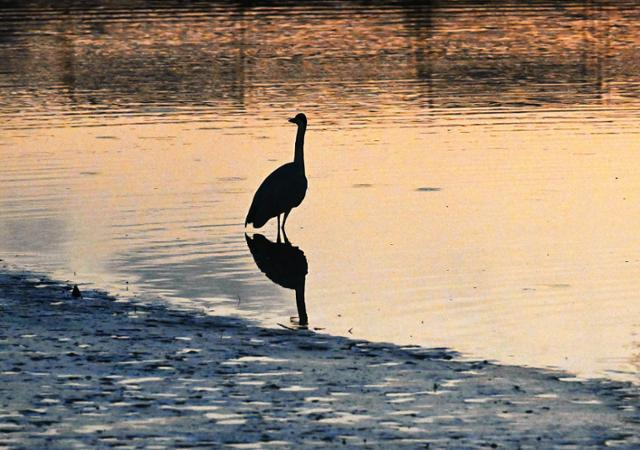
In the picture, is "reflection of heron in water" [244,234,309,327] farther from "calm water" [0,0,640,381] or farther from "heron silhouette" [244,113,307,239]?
"heron silhouette" [244,113,307,239]

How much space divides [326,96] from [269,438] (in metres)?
29.3

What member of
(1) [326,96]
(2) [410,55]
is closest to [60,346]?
(1) [326,96]

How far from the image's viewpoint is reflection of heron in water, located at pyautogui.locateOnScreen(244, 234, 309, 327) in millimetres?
18016

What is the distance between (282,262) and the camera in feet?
64.1

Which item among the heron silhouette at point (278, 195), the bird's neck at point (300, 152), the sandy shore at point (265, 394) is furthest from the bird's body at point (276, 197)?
the sandy shore at point (265, 394)

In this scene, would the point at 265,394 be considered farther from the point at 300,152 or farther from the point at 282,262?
the point at 300,152

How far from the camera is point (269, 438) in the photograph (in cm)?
1070

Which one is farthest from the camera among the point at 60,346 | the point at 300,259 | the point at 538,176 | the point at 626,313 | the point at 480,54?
the point at 480,54

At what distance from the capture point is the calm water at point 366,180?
16516mm

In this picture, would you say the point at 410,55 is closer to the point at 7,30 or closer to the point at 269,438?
the point at 7,30

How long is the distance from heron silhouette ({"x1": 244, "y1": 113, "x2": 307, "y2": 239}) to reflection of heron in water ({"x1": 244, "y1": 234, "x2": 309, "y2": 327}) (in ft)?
1.07

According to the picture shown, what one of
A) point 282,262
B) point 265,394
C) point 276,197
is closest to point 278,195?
point 276,197

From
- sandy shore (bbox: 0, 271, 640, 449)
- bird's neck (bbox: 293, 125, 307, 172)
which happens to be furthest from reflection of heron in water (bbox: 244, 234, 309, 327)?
A: sandy shore (bbox: 0, 271, 640, 449)

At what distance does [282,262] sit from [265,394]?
7.63 m
